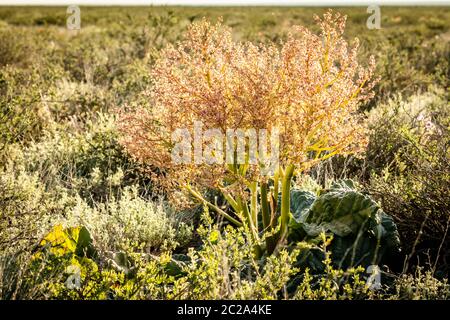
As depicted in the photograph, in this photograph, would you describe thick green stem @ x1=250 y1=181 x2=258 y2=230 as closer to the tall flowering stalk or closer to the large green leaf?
the tall flowering stalk

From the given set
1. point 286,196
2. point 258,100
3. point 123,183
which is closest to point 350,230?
point 286,196

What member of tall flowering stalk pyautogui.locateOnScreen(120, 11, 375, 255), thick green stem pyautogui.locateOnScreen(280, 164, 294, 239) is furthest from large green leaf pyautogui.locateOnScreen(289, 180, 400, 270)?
tall flowering stalk pyautogui.locateOnScreen(120, 11, 375, 255)

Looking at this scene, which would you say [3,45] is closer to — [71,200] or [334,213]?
[71,200]

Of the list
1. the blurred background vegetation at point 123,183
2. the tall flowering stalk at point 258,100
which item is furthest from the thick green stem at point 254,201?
the blurred background vegetation at point 123,183

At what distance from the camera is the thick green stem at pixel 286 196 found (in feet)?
9.20

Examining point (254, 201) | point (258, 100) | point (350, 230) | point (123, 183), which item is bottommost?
point (123, 183)

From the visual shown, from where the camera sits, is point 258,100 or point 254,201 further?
point 254,201

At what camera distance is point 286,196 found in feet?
9.58

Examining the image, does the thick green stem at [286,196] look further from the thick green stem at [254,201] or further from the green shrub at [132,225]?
the green shrub at [132,225]

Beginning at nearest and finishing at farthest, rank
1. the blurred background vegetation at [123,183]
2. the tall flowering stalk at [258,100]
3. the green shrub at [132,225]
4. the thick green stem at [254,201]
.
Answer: the tall flowering stalk at [258,100], the blurred background vegetation at [123,183], the thick green stem at [254,201], the green shrub at [132,225]

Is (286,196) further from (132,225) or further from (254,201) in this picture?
(132,225)

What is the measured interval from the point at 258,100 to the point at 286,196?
2.02 feet

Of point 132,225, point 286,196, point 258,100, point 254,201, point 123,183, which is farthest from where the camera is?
point 123,183
